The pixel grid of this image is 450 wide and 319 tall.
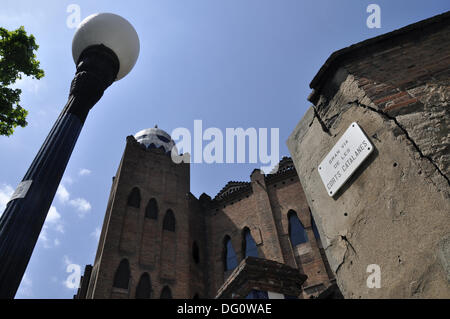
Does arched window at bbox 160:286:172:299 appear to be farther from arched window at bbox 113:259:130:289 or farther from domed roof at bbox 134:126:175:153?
domed roof at bbox 134:126:175:153

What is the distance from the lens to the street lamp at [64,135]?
2.95m

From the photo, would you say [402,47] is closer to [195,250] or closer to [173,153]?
[195,250]

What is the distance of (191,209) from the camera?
17.2m

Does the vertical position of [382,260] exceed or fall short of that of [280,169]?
it falls short

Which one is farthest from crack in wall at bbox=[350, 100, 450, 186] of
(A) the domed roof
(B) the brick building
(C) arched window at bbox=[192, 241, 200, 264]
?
(A) the domed roof

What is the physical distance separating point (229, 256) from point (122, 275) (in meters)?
5.39

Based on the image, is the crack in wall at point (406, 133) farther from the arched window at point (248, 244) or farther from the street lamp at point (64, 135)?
the arched window at point (248, 244)

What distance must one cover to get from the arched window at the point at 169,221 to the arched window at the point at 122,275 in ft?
9.04

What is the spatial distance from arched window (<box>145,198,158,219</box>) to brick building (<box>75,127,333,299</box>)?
50 mm

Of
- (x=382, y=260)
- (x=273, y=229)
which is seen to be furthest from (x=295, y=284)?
(x=273, y=229)

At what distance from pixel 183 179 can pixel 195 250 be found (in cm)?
406

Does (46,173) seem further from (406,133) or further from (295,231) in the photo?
(295,231)

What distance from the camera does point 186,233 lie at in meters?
15.4

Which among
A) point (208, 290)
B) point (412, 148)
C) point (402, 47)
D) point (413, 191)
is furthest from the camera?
point (208, 290)
